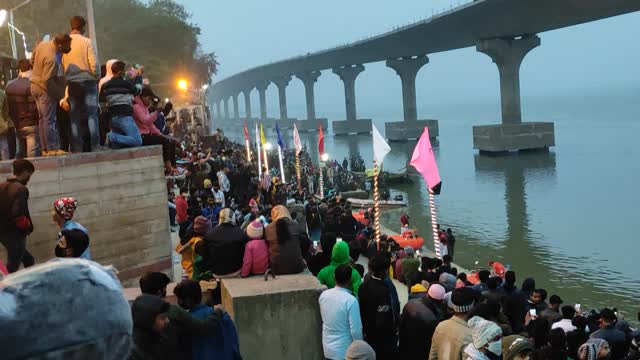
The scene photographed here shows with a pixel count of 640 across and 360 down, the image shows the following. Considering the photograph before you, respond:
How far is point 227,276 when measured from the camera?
7074 mm

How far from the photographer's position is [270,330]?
20.5 ft

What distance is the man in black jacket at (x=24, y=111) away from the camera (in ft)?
32.6

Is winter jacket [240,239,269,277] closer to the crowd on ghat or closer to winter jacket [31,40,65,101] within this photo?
the crowd on ghat

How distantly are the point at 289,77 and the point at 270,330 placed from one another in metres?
159

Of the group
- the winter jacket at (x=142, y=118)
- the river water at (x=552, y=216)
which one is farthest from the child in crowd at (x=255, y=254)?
the river water at (x=552, y=216)

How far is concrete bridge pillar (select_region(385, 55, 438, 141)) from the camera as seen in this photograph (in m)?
106

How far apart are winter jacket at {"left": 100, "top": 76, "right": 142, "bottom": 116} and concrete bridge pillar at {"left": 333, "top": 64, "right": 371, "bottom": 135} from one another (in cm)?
11860

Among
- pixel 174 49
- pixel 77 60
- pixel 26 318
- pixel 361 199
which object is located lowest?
pixel 361 199

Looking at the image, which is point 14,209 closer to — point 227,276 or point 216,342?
point 227,276

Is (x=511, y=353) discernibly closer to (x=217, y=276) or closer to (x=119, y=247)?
(x=217, y=276)

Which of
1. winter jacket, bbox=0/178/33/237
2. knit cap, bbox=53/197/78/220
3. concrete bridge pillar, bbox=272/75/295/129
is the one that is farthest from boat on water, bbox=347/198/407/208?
concrete bridge pillar, bbox=272/75/295/129

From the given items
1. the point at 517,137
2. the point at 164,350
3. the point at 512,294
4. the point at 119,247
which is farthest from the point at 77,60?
the point at 517,137

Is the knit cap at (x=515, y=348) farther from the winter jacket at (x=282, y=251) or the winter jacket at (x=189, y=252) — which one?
the winter jacket at (x=189, y=252)

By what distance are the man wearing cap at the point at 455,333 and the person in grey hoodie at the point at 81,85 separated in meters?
6.14
